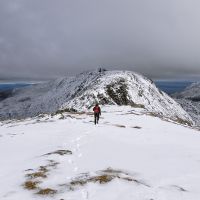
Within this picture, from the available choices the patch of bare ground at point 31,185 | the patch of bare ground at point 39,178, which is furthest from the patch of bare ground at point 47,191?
the patch of bare ground at point 31,185

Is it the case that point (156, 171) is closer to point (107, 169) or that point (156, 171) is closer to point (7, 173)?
point (107, 169)

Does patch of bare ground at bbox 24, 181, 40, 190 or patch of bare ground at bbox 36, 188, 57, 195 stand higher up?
patch of bare ground at bbox 36, 188, 57, 195

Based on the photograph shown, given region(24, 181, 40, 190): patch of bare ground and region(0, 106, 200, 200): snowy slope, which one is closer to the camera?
region(0, 106, 200, 200): snowy slope

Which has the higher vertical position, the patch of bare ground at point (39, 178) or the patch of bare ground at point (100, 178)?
the patch of bare ground at point (100, 178)

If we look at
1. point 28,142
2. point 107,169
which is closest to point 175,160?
point 107,169

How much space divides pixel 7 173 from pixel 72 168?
132 inches

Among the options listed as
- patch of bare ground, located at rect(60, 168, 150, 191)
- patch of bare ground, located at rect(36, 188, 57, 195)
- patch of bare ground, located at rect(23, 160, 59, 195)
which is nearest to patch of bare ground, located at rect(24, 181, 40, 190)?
patch of bare ground, located at rect(23, 160, 59, 195)

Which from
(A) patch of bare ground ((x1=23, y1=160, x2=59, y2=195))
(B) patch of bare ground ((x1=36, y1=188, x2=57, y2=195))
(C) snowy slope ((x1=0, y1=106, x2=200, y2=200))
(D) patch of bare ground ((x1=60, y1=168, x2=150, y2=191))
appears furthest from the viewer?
(D) patch of bare ground ((x1=60, y1=168, x2=150, y2=191))

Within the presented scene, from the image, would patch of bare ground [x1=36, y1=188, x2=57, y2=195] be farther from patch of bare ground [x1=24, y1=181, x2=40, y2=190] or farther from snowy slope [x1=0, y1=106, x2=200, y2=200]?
patch of bare ground [x1=24, y1=181, x2=40, y2=190]

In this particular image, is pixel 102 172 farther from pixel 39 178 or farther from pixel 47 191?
pixel 47 191

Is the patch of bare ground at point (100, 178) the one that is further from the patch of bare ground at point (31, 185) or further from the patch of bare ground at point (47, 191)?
the patch of bare ground at point (31, 185)

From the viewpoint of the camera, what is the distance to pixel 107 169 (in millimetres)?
16047

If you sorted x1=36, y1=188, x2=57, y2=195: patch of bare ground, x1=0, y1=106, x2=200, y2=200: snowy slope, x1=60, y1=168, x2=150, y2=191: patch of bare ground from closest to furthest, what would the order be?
1. x1=0, y1=106, x2=200, y2=200: snowy slope
2. x1=36, y1=188, x2=57, y2=195: patch of bare ground
3. x1=60, y1=168, x2=150, y2=191: patch of bare ground

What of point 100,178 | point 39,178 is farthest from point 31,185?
point 100,178
